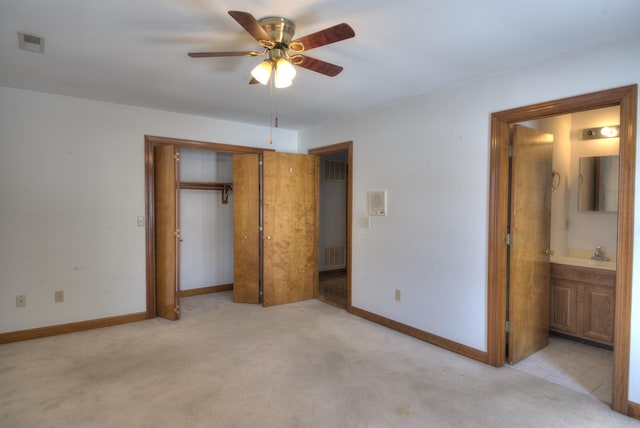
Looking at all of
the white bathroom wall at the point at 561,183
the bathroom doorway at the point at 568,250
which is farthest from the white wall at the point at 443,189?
the white bathroom wall at the point at 561,183

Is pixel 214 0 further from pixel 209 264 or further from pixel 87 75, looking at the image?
pixel 209 264

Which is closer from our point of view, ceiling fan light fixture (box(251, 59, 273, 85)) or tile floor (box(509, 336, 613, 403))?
ceiling fan light fixture (box(251, 59, 273, 85))

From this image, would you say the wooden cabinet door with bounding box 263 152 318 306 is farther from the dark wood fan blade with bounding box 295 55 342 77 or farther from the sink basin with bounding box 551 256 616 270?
the sink basin with bounding box 551 256 616 270

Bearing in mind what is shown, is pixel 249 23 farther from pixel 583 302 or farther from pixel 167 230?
pixel 583 302

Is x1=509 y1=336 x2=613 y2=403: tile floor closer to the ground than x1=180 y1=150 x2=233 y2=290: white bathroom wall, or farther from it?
closer to the ground

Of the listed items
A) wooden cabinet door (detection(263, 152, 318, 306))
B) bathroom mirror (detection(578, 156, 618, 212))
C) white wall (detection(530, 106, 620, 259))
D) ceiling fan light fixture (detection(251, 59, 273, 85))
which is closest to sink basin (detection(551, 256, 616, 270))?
white wall (detection(530, 106, 620, 259))

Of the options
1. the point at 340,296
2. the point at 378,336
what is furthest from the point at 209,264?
the point at 378,336

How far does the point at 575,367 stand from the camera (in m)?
2.86

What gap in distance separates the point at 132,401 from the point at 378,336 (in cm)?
223

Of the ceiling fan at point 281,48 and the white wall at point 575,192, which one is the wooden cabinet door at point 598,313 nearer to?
the white wall at point 575,192

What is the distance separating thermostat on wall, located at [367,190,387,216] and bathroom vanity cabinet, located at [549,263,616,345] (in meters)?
1.80

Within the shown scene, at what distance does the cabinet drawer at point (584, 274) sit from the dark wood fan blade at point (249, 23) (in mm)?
3450

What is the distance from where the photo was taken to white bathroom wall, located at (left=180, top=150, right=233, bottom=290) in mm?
4977

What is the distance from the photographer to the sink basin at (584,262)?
3.18 meters
